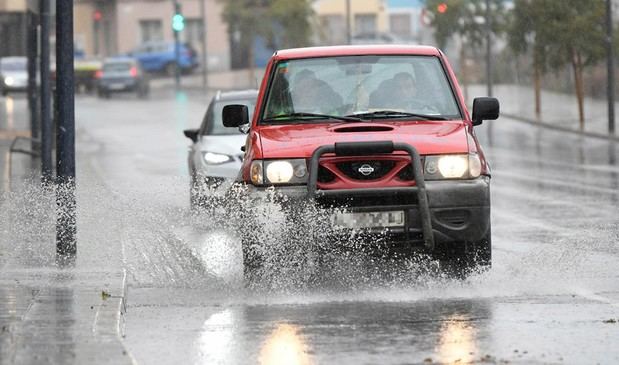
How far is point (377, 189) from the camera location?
10.6 m

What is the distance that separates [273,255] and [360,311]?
53.1 inches

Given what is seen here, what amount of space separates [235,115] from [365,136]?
A: 1.81 meters

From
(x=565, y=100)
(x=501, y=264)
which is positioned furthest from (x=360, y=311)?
(x=565, y=100)

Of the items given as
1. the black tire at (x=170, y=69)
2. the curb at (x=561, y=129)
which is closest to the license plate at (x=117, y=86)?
the black tire at (x=170, y=69)

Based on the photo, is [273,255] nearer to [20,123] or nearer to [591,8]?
[591,8]

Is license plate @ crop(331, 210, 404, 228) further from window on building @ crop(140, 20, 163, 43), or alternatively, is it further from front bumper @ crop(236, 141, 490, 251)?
window on building @ crop(140, 20, 163, 43)

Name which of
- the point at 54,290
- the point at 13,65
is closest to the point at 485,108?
the point at 54,290

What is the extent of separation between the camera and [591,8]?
129ft

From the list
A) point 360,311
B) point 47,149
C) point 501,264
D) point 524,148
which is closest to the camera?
point 360,311

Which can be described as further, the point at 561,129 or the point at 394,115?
the point at 561,129

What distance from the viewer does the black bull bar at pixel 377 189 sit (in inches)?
417

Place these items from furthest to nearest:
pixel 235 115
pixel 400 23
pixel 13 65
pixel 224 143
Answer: pixel 400 23 → pixel 13 65 → pixel 224 143 → pixel 235 115

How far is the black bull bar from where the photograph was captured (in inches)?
417

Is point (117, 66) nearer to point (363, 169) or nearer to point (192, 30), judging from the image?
point (192, 30)
